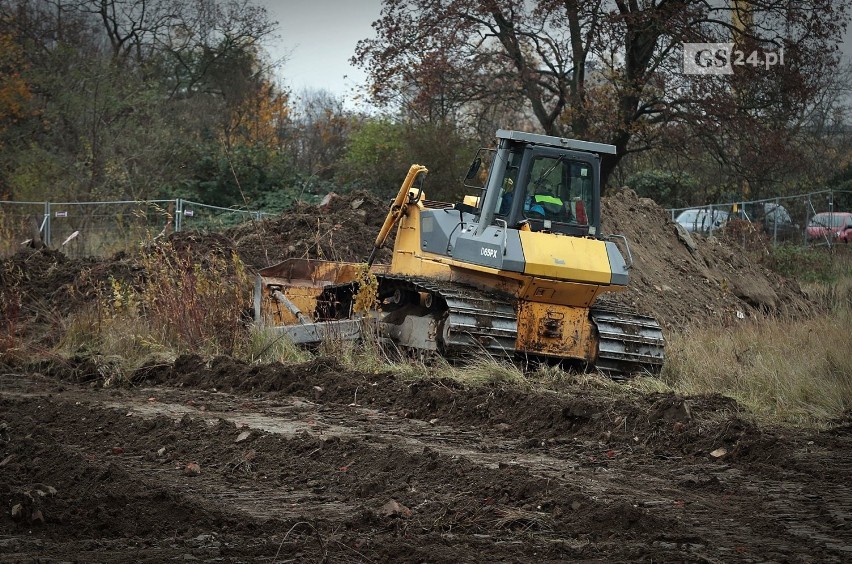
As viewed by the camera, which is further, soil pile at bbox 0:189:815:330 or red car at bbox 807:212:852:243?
red car at bbox 807:212:852:243

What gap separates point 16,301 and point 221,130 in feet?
63.2

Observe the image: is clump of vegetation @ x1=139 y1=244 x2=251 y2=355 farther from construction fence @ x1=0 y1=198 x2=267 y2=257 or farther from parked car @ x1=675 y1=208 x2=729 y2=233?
parked car @ x1=675 y1=208 x2=729 y2=233

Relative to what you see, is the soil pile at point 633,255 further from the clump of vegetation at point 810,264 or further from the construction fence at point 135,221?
the clump of vegetation at point 810,264

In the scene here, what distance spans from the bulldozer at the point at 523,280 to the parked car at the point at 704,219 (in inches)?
525

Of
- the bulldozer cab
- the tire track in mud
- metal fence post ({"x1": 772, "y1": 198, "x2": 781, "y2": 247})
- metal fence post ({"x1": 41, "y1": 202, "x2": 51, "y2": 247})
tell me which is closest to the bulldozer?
the bulldozer cab

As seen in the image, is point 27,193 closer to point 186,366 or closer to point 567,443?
point 186,366

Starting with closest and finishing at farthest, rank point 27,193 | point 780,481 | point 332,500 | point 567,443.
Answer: point 332,500 → point 780,481 → point 567,443 → point 27,193

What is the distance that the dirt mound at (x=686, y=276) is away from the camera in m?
19.1

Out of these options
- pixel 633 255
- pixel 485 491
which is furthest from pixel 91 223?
pixel 485 491

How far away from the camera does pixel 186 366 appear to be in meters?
12.2

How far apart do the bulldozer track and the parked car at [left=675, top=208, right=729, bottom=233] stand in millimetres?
13296

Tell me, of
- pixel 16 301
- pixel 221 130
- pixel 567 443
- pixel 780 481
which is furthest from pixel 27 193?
pixel 780 481

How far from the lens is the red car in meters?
26.8

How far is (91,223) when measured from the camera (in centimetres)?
2478
